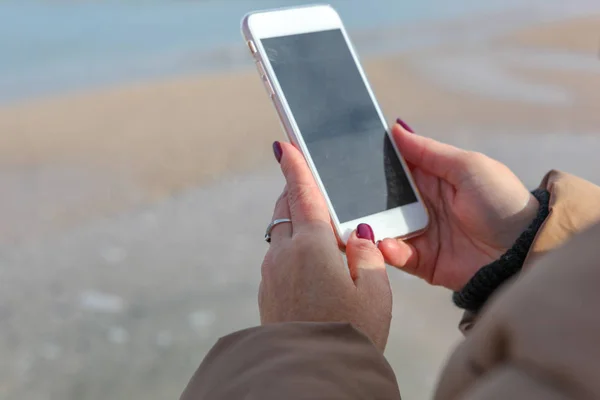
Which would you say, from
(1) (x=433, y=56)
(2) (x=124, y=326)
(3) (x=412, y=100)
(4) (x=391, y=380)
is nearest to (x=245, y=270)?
(2) (x=124, y=326)

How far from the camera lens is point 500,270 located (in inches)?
43.7

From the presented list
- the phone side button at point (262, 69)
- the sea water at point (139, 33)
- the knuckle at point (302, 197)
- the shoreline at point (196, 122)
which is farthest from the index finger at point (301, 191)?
the sea water at point (139, 33)

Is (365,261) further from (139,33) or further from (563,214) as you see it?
(139,33)

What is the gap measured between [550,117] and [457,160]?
2.40 m

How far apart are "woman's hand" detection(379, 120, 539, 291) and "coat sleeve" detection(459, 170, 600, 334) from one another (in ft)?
0.30

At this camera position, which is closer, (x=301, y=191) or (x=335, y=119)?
(x=301, y=191)

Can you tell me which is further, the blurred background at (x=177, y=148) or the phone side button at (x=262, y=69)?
the blurred background at (x=177, y=148)

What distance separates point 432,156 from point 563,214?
34 centimetres

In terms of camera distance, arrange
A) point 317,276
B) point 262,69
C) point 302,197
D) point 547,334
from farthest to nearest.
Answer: point 262,69 < point 302,197 < point 317,276 < point 547,334

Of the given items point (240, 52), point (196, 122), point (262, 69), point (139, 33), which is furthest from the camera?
point (139, 33)

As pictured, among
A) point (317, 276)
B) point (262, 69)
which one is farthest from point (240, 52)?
point (317, 276)

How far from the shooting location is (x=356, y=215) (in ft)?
4.17

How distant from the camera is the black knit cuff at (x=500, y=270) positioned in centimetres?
110

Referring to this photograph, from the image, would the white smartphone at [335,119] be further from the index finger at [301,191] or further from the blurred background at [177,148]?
the blurred background at [177,148]
